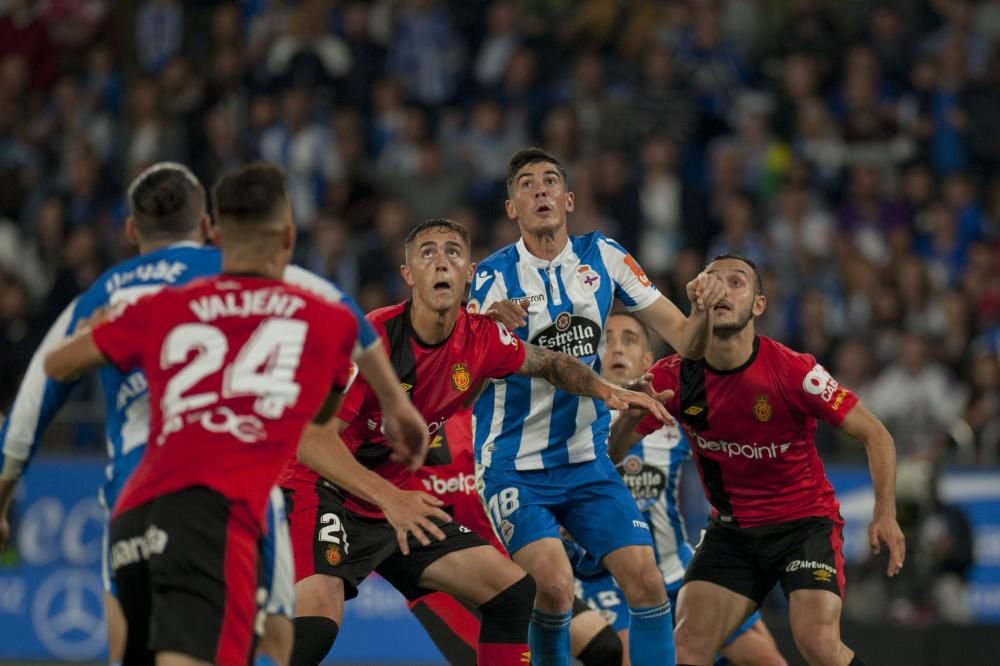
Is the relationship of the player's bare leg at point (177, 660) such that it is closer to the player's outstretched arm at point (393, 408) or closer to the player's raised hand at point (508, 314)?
the player's outstretched arm at point (393, 408)

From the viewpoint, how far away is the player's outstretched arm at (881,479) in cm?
784

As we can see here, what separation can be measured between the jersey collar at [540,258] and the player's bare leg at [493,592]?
1684 mm

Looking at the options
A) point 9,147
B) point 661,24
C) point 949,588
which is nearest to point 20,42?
point 9,147

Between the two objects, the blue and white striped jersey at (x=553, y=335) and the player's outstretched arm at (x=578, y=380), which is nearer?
the player's outstretched arm at (x=578, y=380)

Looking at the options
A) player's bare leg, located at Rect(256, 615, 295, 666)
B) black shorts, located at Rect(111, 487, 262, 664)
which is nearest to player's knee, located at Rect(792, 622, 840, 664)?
player's bare leg, located at Rect(256, 615, 295, 666)

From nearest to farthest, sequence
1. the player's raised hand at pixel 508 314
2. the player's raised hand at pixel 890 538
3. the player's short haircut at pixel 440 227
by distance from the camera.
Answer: the player's raised hand at pixel 890 538, the player's raised hand at pixel 508 314, the player's short haircut at pixel 440 227

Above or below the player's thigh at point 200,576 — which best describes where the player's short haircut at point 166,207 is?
above

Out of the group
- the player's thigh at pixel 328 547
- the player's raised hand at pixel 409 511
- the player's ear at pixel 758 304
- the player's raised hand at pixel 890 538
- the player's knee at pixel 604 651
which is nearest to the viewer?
the player's raised hand at pixel 409 511

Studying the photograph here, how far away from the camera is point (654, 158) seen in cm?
1617

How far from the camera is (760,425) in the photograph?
8359 millimetres

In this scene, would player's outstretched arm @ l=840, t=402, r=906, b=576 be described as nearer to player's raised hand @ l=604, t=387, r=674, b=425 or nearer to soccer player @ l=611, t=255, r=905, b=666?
soccer player @ l=611, t=255, r=905, b=666

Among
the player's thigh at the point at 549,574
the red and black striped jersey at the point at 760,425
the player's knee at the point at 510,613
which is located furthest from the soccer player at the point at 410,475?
the red and black striped jersey at the point at 760,425

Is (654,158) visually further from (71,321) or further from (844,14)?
(71,321)

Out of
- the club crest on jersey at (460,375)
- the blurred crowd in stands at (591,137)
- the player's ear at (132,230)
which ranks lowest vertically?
the club crest on jersey at (460,375)
